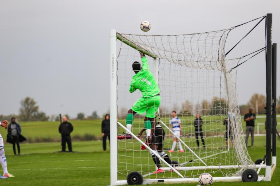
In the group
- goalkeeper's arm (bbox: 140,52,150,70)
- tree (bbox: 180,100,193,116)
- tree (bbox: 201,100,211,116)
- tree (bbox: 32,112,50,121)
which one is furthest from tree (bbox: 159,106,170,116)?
tree (bbox: 32,112,50,121)

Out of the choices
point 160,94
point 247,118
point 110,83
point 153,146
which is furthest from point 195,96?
point 247,118

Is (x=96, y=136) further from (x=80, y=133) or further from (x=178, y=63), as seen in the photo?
(x=178, y=63)

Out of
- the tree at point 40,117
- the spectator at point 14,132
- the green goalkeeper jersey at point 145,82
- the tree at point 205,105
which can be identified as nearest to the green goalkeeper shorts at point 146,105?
the green goalkeeper jersey at point 145,82

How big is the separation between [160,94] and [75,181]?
304 cm

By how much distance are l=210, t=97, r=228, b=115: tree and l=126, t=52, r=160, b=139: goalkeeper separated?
170 cm

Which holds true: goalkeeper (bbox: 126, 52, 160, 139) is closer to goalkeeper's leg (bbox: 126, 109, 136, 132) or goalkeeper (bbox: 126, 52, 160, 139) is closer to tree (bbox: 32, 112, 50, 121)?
goalkeeper's leg (bbox: 126, 109, 136, 132)

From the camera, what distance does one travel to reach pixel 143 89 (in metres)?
11.7

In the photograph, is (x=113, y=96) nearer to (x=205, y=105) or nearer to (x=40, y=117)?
(x=205, y=105)

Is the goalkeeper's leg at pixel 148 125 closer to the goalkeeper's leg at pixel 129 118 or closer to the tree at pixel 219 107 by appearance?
the goalkeeper's leg at pixel 129 118

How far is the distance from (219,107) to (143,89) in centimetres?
218

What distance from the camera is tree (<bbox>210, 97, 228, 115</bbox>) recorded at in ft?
40.9

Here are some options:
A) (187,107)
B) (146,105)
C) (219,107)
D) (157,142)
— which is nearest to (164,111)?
(187,107)

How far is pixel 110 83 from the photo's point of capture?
10461 mm

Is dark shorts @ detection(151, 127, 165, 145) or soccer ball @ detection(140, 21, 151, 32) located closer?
soccer ball @ detection(140, 21, 151, 32)
